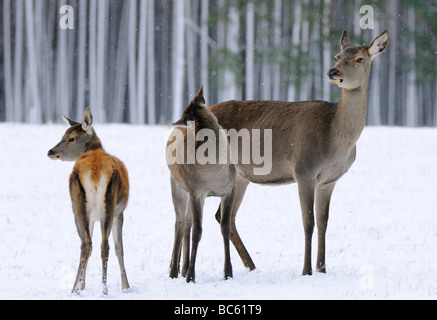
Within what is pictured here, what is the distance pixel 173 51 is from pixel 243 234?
12.8 meters

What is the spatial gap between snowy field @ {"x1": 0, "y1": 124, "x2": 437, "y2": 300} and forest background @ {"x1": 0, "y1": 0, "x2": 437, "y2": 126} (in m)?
3.49

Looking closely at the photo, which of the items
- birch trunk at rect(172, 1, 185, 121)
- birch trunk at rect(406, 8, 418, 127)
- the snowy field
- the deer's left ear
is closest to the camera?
the snowy field

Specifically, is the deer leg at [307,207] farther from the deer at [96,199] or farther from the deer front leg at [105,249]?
the deer front leg at [105,249]

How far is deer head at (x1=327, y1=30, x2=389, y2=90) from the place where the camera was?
23.3 feet

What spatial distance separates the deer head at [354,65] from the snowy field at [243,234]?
6.15ft

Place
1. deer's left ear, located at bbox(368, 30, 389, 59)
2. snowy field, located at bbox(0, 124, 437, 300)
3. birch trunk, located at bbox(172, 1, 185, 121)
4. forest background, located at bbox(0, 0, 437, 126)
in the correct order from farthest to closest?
birch trunk, located at bbox(172, 1, 185, 121) → forest background, located at bbox(0, 0, 437, 126) → deer's left ear, located at bbox(368, 30, 389, 59) → snowy field, located at bbox(0, 124, 437, 300)

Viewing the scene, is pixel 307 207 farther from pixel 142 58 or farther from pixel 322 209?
pixel 142 58

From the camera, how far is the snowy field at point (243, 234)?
21.9 ft

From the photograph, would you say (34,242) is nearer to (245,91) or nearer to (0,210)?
(0,210)

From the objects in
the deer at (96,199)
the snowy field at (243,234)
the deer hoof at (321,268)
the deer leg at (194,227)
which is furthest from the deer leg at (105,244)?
the deer hoof at (321,268)

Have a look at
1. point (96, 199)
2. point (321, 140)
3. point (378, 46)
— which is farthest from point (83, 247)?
point (378, 46)

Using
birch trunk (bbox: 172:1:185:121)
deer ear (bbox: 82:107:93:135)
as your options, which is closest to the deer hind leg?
deer ear (bbox: 82:107:93:135)

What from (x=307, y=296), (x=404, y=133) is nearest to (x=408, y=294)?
(x=307, y=296)

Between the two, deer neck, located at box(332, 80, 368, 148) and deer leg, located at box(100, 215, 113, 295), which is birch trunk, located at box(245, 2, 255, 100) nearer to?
deer neck, located at box(332, 80, 368, 148)
